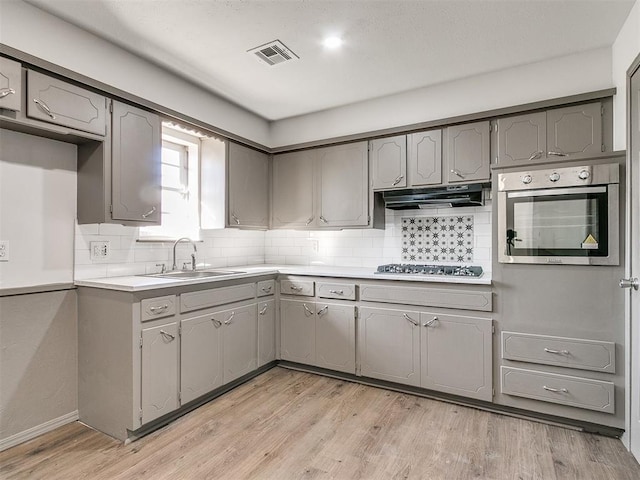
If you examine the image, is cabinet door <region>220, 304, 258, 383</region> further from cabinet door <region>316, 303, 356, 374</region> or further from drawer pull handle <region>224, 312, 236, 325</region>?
cabinet door <region>316, 303, 356, 374</region>

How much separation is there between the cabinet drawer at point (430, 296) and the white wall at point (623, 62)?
4.30 ft

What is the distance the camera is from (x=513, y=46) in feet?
8.32

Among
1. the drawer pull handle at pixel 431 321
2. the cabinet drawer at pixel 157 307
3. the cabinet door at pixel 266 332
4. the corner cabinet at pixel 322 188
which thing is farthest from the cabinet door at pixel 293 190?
the cabinet drawer at pixel 157 307

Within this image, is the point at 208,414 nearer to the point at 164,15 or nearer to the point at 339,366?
the point at 339,366

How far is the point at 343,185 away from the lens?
355 centimetres

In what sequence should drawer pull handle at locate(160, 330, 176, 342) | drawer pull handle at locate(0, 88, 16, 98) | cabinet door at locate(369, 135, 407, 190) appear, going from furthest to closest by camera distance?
cabinet door at locate(369, 135, 407, 190)
drawer pull handle at locate(160, 330, 176, 342)
drawer pull handle at locate(0, 88, 16, 98)

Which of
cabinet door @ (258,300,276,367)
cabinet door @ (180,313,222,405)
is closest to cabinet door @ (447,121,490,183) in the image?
cabinet door @ (258,300,276,367)

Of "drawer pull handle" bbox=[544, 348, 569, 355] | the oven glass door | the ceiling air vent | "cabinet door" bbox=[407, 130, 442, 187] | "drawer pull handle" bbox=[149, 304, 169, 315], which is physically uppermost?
the ceiling air vent

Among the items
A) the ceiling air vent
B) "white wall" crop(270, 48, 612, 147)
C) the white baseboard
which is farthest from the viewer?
"white wall" crop(270, 48, 612, 147)

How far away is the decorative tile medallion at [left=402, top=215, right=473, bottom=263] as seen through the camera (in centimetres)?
325

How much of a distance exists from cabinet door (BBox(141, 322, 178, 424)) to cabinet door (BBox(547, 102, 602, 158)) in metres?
2.98

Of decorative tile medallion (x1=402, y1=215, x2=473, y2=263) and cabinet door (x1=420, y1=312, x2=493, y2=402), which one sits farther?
decorative tile medallion (x1=402, y1=215, x2=473, y2=263)

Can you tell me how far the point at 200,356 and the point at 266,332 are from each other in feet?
2.53

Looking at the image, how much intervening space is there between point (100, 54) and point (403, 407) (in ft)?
10.5
